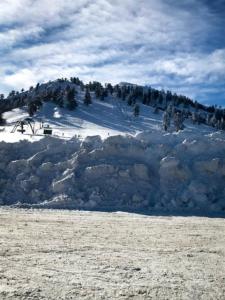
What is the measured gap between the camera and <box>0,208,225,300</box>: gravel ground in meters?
10.1

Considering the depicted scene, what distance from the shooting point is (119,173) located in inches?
1035

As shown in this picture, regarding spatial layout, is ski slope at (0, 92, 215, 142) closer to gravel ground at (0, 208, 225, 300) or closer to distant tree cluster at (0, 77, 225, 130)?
distant tree cluster at (0, 77, 225, 130)

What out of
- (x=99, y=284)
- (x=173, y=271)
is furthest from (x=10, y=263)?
(x=173, y=271)

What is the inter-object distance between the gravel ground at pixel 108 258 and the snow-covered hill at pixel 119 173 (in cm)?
417

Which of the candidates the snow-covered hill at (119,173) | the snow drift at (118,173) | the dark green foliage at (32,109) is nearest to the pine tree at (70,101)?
the dark green foliage at (32,109)

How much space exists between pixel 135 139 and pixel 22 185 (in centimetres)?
850

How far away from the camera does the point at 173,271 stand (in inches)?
466

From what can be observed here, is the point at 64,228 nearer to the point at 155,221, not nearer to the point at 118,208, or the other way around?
the point at 155,221

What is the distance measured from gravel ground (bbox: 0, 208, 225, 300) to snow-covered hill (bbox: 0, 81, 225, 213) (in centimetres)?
417

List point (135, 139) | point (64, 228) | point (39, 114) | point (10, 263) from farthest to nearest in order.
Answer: point (39, 114) < point (135, 139) < point (64, 228) < point (10, 263)

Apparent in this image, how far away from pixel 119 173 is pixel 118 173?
9 centimetres

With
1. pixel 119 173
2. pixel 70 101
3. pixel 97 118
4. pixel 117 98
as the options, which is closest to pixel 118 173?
pixel 119 173

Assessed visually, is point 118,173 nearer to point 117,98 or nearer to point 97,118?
point 97,118

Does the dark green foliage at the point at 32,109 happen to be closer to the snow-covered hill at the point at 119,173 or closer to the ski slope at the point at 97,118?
the ski slope at the point at 97,118
